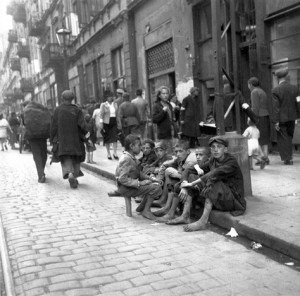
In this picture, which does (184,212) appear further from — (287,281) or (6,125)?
(6,125)

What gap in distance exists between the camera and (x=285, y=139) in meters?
8.02

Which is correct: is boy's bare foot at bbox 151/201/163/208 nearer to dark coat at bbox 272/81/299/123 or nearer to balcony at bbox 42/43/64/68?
dark coat at bbox 272/81/299/123

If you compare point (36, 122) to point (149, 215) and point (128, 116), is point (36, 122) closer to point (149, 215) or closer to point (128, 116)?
point (128, 116)

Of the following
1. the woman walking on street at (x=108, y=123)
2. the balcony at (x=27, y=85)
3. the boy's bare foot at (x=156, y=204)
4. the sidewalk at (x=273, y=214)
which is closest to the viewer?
the sidewalk at (x=273, y=214)

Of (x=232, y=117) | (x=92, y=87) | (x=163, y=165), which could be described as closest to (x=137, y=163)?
(x=163, y=165)

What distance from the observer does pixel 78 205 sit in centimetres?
681

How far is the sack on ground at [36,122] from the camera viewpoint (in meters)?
8.98

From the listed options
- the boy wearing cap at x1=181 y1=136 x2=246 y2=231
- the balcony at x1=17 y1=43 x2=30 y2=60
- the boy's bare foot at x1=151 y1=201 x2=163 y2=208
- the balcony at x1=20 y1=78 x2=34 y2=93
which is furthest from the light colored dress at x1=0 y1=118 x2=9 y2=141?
the balcony at x1=17 y1=43 x2=30 y2=60

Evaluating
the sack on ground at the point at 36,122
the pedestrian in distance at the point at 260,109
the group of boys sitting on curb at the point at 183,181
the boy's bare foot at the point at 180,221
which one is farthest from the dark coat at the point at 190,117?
the boy's bare foot at the point at 180,221

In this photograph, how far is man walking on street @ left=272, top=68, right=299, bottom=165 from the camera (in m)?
7.99

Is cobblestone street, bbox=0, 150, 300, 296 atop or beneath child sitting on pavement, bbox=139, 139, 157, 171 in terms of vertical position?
beneath

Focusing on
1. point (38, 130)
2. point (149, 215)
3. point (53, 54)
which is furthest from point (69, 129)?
point (53, 54)

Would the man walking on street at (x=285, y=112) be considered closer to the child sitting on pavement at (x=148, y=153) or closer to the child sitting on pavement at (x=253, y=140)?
the child sitting on pavement at (x=253, y=140)

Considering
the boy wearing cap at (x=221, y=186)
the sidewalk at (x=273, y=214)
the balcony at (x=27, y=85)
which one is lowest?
the sidewalk at (x=273, y=214)
